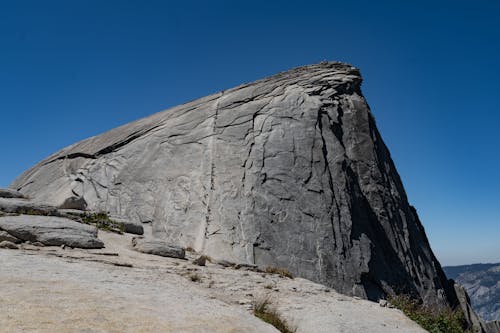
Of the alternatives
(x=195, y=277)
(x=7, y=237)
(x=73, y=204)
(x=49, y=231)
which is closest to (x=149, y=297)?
(x=195, y=277)

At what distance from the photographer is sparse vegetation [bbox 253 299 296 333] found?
10.2 m

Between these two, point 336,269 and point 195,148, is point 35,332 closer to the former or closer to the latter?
point 336,269

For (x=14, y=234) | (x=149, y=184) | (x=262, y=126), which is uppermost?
(x=262, y=126)

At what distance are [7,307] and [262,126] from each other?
24.1m

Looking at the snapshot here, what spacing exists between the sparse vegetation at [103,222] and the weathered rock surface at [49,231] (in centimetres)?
365

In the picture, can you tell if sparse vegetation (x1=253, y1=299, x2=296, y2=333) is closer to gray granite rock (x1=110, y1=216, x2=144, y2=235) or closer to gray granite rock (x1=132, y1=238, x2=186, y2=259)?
gray granite rock (x1=132, y1=238, x2=186, y2=259)

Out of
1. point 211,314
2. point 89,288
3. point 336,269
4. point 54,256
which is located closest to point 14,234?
point 54,256

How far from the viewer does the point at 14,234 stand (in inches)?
559

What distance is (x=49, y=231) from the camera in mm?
14711

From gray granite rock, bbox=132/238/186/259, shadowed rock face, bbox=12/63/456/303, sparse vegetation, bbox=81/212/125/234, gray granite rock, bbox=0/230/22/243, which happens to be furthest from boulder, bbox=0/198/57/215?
shadowed rock face, bbox=12/63/456/303

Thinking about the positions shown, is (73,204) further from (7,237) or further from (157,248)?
(7,237)

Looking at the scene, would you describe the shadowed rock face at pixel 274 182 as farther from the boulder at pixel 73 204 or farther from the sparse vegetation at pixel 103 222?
the sparse vegetation at pixel 103 222

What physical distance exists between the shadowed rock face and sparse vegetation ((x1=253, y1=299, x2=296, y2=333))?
37.0ft

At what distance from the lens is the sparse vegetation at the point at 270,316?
10.2 metres
